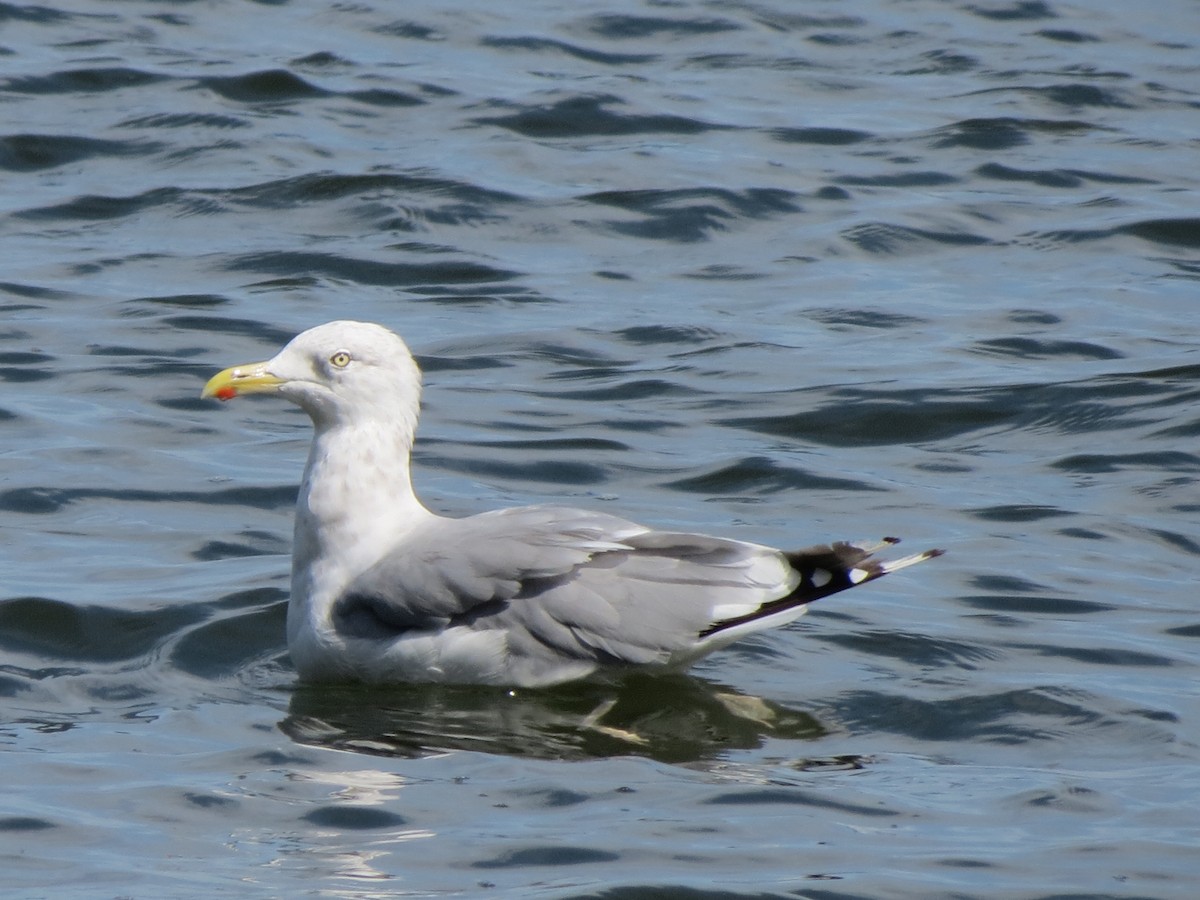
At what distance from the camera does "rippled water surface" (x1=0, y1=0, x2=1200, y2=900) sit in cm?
562

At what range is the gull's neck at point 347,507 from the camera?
6883 mm

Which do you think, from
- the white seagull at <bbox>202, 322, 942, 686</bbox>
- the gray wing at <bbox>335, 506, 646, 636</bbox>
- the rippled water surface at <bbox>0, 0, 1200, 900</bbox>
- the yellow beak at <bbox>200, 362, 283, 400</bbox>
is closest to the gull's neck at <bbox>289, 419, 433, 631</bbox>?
the white seagull at <bbox>202, 322, 942, 686</bbox>

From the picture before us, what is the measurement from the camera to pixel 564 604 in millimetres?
6484

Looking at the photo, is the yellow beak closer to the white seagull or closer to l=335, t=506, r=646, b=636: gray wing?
the white seagull

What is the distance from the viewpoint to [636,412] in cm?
1009

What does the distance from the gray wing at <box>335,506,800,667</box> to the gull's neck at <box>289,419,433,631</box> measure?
0.93 feet

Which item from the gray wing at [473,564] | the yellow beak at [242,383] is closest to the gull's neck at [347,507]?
the gray wing at [473,564]

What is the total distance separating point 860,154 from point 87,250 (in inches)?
216

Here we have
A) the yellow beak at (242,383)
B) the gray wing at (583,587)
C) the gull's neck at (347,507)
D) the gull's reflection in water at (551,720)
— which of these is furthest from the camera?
the yellow beak at (242,383)

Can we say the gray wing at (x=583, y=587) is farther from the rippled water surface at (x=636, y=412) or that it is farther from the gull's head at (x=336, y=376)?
the gull's head at (x=336, y=376)

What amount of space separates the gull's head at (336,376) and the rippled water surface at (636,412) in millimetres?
824

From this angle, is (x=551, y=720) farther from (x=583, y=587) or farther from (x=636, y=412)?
(x=636, y=412)

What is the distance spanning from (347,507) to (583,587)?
928 millimetres

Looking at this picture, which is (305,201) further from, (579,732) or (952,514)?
(579,732)
